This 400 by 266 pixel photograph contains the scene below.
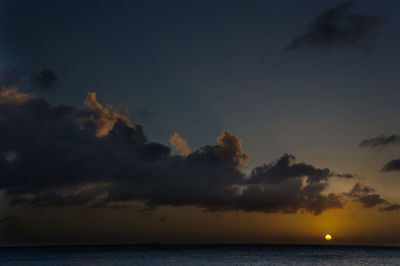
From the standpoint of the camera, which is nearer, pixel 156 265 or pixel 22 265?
pixel 156 265

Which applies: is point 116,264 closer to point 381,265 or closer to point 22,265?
point 22,265

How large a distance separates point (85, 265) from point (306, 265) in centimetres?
6894

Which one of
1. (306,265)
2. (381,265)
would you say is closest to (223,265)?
(306,265)

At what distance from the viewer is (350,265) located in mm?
123188

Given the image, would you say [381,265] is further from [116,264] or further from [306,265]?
[116,264]

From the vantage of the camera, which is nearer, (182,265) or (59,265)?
(182,265)

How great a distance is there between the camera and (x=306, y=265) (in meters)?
123

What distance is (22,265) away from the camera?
132500 mm

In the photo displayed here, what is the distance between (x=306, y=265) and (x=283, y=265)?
799cm

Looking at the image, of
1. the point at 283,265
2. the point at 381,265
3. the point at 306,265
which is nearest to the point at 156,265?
the point at 283,265

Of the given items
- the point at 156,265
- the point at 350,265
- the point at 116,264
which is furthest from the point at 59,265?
the point at 350,265

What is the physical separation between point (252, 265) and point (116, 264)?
1676 inches

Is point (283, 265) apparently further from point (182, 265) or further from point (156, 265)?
point (156, 265)

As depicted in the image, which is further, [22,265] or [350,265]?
[22,265]
